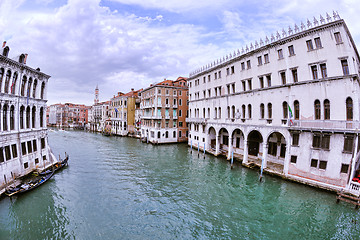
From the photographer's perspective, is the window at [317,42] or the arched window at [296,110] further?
the arched window at [296,110]

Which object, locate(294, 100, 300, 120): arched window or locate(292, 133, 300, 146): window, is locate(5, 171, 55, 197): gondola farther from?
locate(294, 100, 300, 120): arched window

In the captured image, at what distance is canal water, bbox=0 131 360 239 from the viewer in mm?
9984

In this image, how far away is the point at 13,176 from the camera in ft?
48.1

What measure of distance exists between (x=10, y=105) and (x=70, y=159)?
12300 millimetres

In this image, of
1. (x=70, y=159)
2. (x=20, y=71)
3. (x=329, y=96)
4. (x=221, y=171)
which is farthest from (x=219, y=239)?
(x=70, y=159)

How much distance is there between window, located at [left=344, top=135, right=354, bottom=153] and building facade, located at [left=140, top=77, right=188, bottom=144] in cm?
2969

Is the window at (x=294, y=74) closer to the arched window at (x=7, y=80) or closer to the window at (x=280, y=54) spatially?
the window at (x=280, y=54)

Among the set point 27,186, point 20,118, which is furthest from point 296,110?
point 20,118

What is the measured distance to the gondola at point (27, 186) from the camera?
13.0 metres

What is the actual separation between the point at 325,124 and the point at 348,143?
76.3 inches

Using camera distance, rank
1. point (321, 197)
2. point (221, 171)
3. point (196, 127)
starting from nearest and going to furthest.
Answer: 1. point (321, 197)
2. point (221, 171)
3. point (196, 127)

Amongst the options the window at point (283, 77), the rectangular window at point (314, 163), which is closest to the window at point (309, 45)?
the window at point (283, 77)

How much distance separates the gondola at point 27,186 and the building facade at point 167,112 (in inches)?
916

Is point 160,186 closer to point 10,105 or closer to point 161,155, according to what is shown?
point 161,155
